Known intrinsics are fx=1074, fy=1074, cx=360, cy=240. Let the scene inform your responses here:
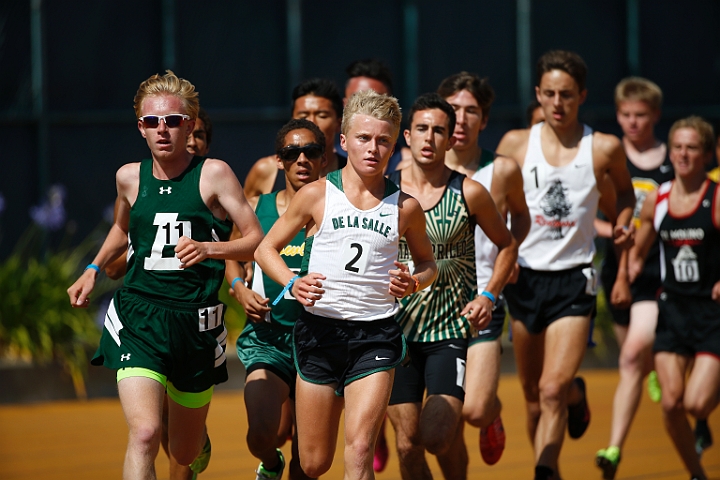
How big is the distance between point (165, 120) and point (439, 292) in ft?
6.17

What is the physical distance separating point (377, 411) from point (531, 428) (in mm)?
2819

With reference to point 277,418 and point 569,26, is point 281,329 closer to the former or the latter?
point 277,418

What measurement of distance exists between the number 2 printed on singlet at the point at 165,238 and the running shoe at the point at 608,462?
353 cm

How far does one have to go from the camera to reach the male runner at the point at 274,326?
6.03 metres

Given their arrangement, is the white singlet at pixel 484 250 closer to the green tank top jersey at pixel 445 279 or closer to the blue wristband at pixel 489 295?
the green tank top jersey at pixel 445 279

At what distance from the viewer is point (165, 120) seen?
18.0 ft

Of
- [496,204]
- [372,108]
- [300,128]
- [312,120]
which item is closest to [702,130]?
[496,204]

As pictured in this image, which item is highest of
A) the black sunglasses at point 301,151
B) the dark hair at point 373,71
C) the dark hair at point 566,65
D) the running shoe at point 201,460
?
the dark hair at point 373,71

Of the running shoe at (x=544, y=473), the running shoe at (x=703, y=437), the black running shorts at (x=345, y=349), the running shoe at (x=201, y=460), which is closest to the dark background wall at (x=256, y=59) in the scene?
the running shoe at (x=703, y=437)

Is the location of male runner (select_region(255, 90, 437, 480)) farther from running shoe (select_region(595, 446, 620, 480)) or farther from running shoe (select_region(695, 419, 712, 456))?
running shoe (select_region(695, 419, 712, 456))

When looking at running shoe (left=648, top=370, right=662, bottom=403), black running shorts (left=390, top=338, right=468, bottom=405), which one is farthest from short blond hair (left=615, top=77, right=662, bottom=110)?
black running shorts (left=390, top=338, right=468, bottom=405)

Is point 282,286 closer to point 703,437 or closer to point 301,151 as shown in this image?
point 301,151

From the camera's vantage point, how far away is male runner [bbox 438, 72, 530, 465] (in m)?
6.48

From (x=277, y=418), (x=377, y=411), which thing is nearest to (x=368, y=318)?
(x=377, y=411)
